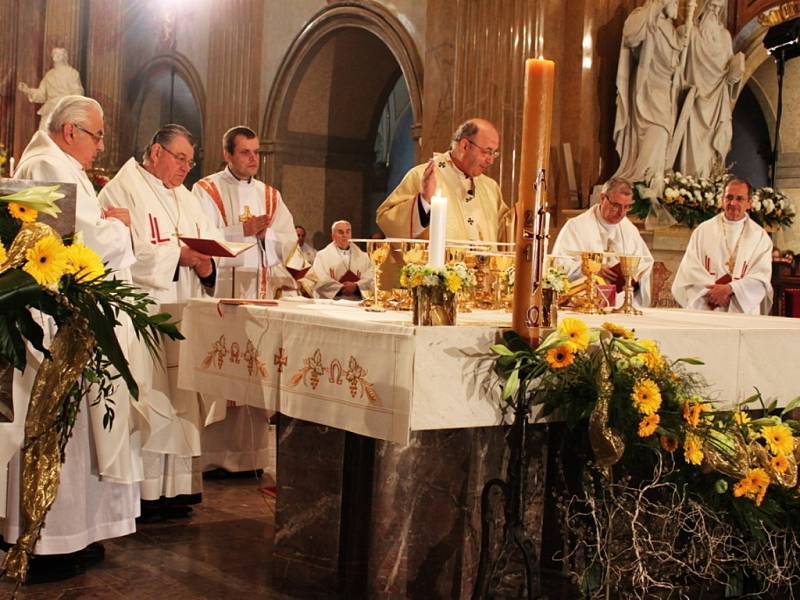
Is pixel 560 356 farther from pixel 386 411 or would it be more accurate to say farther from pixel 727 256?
pixel 727 256

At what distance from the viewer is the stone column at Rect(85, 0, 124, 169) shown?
1645 cm

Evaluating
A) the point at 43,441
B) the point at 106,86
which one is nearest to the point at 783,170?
the point at 106,86

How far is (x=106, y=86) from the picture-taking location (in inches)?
654

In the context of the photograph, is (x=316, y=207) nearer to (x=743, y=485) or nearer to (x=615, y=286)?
(x=615, y=286)

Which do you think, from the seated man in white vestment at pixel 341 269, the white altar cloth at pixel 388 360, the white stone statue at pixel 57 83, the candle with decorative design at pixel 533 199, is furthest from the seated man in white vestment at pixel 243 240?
the white stone statue at pixel 57 83

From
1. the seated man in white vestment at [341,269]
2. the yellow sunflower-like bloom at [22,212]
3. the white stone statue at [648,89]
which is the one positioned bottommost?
the yellow sunflower-like bloom at [22,212]

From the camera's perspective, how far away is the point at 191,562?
14.8ft

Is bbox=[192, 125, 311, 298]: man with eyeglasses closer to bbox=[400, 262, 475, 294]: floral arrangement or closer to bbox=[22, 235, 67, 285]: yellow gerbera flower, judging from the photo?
bbox=[400, 262, 475, 294]: floral arrangement

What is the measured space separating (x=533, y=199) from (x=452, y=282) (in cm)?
36

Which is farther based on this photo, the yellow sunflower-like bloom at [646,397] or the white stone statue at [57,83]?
the white stone statue at [57,83]

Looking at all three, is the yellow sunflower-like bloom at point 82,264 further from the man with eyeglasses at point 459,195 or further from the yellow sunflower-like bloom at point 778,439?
the yellow sunflower-like bloom at point 778,439

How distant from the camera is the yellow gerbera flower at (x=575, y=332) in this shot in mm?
3338

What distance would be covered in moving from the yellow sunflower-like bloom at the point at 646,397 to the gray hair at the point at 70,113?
253cm

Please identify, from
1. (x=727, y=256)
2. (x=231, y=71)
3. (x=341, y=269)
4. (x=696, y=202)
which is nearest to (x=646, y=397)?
(x=727, y=256)
